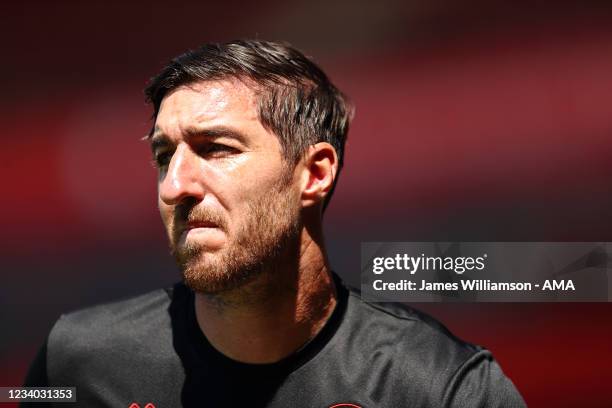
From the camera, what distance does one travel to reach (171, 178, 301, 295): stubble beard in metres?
1.36

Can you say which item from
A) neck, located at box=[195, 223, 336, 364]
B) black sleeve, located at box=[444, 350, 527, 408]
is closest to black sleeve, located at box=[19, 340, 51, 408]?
neck, located at box=[195, 223, 336, 364]

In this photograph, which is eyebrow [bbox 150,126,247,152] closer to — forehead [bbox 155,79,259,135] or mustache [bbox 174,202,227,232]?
forehead [bbox 155,79,259,135]

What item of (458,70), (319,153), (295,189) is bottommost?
(295,189)

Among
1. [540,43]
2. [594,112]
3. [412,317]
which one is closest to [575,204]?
[594,112]

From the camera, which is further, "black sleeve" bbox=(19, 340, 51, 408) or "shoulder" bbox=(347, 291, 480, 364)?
"black sleeve" bbox=(19, 340, 51, 408)

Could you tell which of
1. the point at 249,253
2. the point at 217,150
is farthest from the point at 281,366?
the point at 217,150

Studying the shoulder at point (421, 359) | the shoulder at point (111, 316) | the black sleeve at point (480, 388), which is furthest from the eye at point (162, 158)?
the black sleeve at point (480, 388)

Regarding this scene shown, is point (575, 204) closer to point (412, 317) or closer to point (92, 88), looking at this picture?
point (412, 317)

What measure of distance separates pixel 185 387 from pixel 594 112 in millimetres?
1462

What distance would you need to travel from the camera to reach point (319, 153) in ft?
5.03

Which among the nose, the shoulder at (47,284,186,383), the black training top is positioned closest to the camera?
the nose

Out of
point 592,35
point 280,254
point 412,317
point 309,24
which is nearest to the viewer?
point 280,254

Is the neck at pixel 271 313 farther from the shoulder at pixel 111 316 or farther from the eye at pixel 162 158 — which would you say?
the eye at pixel 162 158

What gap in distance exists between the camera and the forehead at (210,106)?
1380mm
